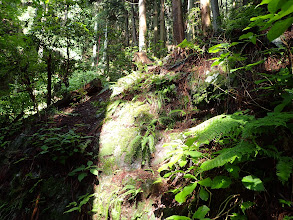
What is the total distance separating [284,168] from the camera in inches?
53.6

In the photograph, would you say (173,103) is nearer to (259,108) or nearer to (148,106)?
(148,106)

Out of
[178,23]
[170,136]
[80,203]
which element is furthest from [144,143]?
[178,23]

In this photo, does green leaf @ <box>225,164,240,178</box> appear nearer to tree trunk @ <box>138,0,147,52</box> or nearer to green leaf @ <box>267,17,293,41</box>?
green leaf @ <box>267,17,293,41</box>

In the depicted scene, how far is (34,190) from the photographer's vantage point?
127 inches

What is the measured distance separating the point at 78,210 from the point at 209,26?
5.77 m

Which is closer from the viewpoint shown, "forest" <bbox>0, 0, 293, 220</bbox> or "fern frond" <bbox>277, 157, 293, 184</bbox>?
"fern frond" <bbox>277, 157, 293, 184</bbox>

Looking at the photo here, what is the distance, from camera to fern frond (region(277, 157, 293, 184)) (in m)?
1.31

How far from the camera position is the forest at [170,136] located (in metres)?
1.56

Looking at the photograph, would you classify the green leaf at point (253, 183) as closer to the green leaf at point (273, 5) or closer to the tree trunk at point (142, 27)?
the green leaf at point (273, 5)

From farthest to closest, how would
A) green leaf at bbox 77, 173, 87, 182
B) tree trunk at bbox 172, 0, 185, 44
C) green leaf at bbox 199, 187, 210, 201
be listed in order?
tree trunk at bbox 172, 0, 185, 44, green leaf at bbox 77, 173, 87, 182, green leaf at bbox 199, 187, 210, 201

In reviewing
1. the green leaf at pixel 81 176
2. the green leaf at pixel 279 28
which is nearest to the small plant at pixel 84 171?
the green leaf at pixel 81 176

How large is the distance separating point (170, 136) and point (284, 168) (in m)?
2.03

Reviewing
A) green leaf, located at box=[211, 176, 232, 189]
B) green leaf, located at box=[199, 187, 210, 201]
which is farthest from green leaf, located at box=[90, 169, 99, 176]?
green leaf, located at box=[211, 176, 232, 189]

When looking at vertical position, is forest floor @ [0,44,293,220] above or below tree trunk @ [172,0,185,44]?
below
